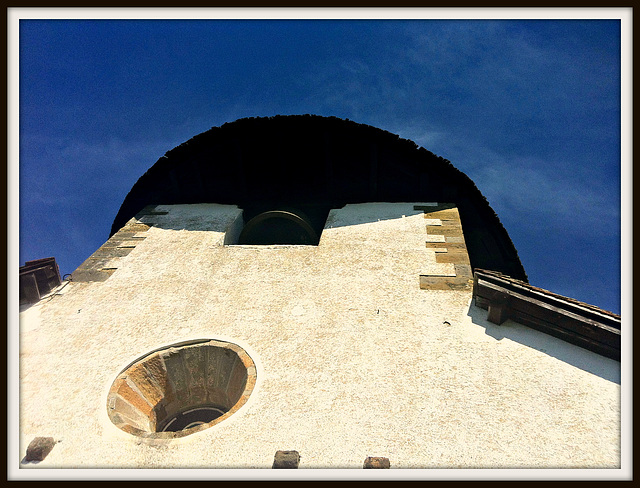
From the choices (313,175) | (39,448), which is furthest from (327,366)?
(313,175)

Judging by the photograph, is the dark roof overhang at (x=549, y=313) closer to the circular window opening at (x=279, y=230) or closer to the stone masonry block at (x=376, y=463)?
the stone masonry block at (x=376, y=463)

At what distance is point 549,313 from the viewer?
4020mm

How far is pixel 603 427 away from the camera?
304 cm

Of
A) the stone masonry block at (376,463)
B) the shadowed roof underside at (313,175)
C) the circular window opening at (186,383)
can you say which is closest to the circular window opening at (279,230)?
the shadowed roof underside at (313,175)

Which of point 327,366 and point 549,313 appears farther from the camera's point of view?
point 549,313

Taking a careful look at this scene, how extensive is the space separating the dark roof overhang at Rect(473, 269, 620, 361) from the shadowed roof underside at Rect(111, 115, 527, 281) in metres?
2.89

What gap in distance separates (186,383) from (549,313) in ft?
11.0

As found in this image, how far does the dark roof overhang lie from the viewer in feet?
12.2

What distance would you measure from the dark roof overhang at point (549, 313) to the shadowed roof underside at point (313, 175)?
289 centimetres

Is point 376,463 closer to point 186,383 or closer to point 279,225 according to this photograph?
point 186,383

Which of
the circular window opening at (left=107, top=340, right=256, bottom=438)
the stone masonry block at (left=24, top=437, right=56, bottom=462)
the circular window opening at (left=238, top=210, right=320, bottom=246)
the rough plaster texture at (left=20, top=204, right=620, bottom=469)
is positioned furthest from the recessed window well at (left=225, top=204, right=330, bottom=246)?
the stone masonry block at (left=24, top=437, right=56, bottom=462)

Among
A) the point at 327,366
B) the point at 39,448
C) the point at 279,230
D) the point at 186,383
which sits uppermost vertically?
the point at 279,230

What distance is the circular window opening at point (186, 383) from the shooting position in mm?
4016

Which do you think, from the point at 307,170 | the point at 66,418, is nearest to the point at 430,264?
the point at 307,170
